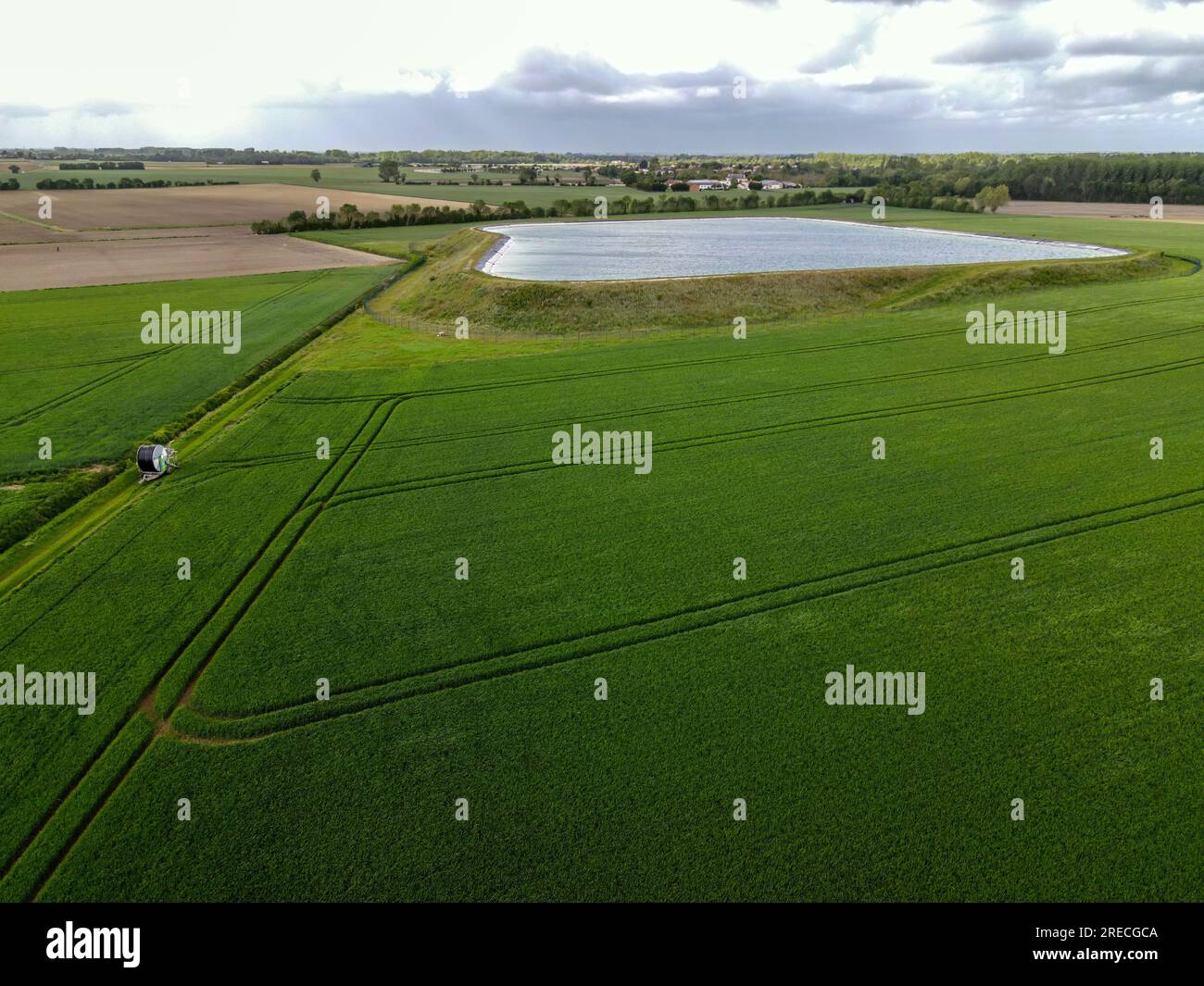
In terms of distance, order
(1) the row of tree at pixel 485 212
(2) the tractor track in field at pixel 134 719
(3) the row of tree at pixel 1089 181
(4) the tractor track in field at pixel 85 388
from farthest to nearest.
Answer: (3) the row of tree at pixel 1089 181 < (1) the row of tree at pixel 485 212 < (4) the tractor track in field at pixel 85 388 < (2) the tractor track in field at pixel 134 719

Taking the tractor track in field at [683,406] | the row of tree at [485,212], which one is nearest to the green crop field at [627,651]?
the tractor track in field at [683,406]

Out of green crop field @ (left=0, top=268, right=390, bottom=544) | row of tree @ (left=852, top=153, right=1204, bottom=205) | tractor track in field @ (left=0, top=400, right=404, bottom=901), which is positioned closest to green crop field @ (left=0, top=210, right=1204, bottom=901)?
tractor track in field @ (left=0, top=400, right=404, bottom=901)

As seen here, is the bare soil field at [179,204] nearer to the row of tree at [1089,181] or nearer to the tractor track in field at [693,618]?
the row of tree at [1089,181]

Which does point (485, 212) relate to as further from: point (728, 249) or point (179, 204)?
point (179, 204)

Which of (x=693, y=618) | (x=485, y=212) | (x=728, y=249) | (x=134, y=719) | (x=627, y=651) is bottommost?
(x=134, y=719)

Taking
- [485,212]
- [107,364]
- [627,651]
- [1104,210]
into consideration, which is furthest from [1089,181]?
→ [627,651]

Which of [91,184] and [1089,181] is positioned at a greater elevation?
[91,184]

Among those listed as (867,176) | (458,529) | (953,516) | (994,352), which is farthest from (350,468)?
(867,176)
